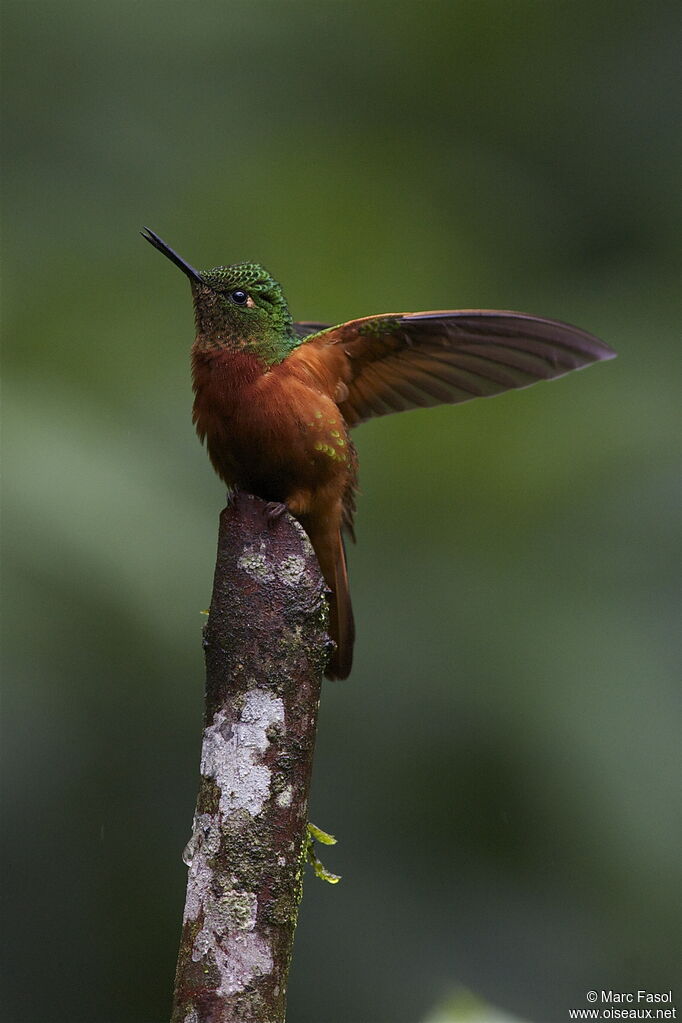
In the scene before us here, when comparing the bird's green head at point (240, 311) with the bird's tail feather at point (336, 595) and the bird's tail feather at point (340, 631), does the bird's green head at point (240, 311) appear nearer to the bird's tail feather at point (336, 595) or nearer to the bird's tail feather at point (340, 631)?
the bird's tail feather at point (336, 595)

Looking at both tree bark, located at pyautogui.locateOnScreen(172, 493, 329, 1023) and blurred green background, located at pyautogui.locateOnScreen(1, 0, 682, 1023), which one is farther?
blurred green background, located at pyautogui.locateOnScreen(1, 0, 682, 1023)

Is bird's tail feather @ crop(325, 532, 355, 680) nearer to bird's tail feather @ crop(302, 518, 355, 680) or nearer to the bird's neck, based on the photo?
bird's tail feather @ crop(302, 518, 355, 680)

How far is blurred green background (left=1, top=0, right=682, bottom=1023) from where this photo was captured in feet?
12.1

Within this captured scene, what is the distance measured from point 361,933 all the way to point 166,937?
1.88 feet

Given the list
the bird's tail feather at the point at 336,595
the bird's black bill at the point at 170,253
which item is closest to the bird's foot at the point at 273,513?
the bird's tail feather at the point at 336,595

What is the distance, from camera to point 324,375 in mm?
2857

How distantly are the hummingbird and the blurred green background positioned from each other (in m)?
1.15

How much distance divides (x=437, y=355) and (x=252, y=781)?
4.62ft

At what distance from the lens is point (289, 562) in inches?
80.9

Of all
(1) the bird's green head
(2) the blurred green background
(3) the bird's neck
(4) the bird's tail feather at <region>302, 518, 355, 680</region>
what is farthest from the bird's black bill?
(2) the blurred green background

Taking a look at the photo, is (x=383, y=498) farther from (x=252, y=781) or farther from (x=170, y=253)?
(x=252, y=781)

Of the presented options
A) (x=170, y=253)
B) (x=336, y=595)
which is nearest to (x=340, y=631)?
(x=336, y=595)

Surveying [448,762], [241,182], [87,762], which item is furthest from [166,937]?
[241,182]

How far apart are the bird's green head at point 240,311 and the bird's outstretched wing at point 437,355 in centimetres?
7
